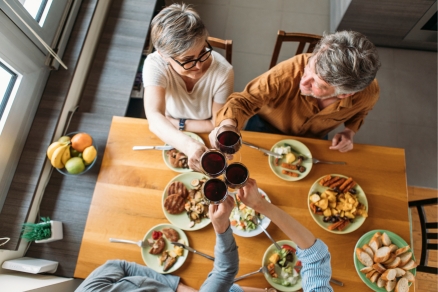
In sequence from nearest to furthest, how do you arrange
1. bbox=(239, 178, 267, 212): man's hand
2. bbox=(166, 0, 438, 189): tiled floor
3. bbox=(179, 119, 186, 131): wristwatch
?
bbox=(239, 178, 267, 212): man's hand, bbox=(179, 119, 186, 131): wristwatch, bbox=(166, 0, 438, 189): tiled floor

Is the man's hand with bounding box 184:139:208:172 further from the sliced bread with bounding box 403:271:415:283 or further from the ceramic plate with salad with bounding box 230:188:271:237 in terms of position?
the sliced bread with bounding box 403:271:415:283

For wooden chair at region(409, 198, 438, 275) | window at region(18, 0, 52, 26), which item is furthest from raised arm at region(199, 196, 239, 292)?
window at region(18, 0, 52, 26)

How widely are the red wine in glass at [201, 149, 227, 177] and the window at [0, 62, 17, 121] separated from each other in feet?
4.07

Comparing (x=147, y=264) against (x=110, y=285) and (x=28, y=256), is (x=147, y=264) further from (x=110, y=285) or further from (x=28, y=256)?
(x=28, y=256)

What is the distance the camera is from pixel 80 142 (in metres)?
1.60

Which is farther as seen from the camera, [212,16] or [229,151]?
[212,16]

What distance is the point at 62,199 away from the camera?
1.65m

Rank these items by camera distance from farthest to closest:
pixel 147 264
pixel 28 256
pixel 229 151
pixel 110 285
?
pixel 28 256 → pixel 147 264 → pixel 110 285 → pixel 229 151

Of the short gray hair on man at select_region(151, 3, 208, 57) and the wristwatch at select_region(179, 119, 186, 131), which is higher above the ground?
the short gray hair on man at select_region(151, 3, 208, 57)

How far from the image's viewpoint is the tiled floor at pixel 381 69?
2.62 m

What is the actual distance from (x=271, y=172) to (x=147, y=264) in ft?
2.58

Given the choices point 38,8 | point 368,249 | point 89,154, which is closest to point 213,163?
point 89,154

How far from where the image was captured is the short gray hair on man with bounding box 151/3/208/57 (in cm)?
124

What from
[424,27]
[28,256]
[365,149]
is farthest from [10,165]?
[424,27]
